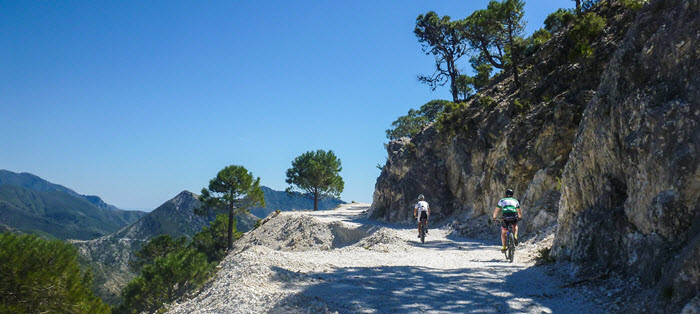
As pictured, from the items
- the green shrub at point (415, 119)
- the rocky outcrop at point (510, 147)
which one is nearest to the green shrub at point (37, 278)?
the rocky outcrop at point (510, 147)

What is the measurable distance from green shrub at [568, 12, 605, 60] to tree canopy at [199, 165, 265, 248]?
35.3 metres

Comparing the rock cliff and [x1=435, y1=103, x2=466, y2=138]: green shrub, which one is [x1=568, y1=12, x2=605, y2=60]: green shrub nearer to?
the rock cliff

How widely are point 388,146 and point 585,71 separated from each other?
24.1 m

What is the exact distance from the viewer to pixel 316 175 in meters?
58.0

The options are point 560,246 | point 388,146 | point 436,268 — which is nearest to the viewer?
point 560,246

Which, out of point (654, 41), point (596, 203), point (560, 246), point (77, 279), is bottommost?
point (77, 279)

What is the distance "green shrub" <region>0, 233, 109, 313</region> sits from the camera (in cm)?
1236

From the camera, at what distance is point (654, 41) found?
8.73 metres

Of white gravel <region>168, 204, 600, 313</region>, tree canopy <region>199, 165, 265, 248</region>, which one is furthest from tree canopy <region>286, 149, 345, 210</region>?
white gravel <region>168, 204, 600, 313</region>

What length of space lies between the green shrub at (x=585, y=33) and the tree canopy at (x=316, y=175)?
1572 inches

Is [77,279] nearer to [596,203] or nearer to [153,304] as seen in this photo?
[596,203]

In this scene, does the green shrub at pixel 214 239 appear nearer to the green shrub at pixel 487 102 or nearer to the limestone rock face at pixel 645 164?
the green shrub at pixel 487 102

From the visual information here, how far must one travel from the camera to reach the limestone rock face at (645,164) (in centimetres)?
616

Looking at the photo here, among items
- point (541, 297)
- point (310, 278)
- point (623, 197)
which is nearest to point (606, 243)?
point (623, 197)
